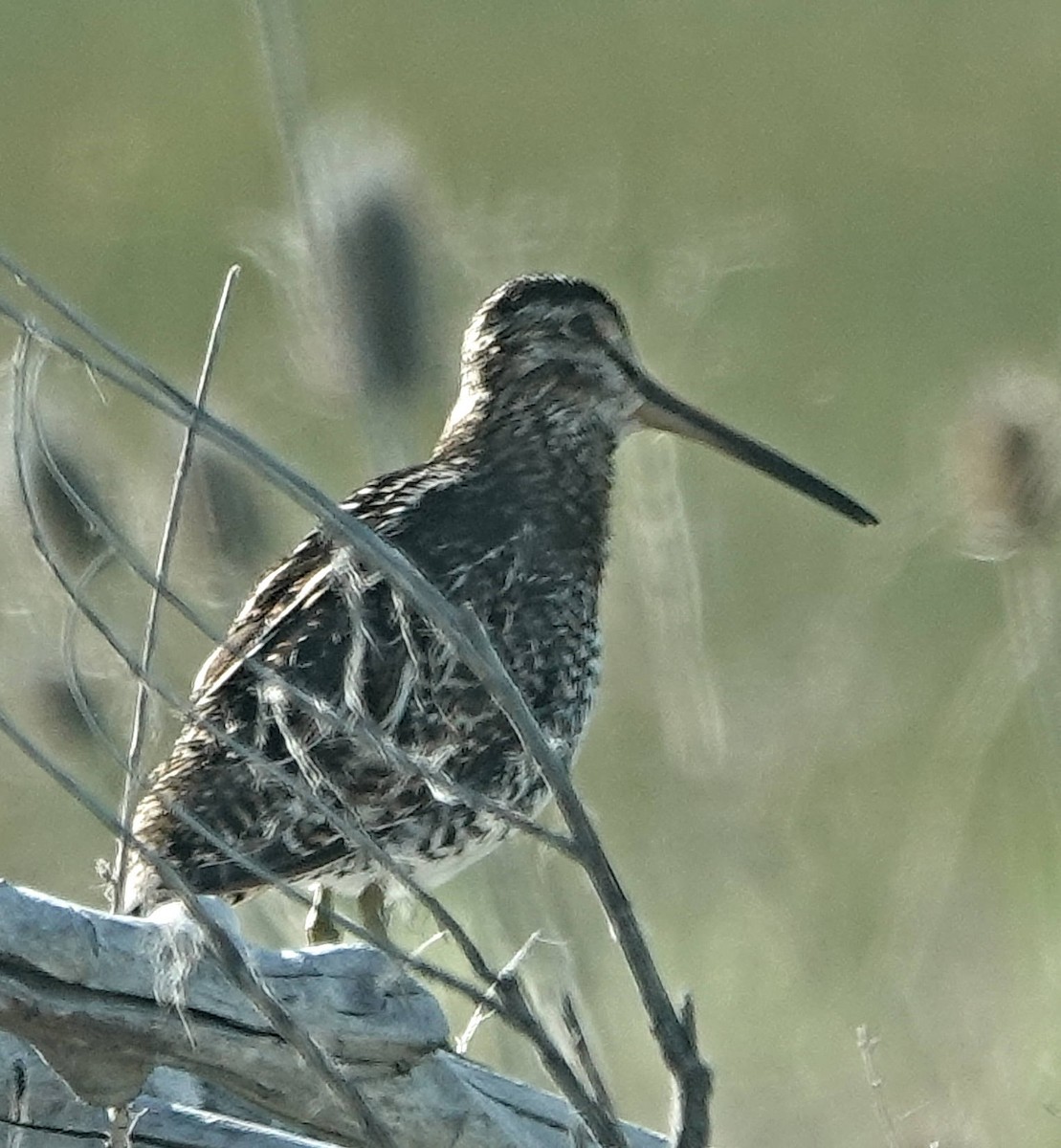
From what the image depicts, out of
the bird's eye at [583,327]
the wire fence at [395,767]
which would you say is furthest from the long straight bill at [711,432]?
the wire fence at [395,767]

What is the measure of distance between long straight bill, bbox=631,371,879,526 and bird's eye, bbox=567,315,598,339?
0.11m

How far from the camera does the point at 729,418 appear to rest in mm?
10086

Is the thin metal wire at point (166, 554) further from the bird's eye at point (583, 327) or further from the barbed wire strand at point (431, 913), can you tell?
the bird's eye at point (583, 327)

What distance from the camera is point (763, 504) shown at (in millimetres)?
9734

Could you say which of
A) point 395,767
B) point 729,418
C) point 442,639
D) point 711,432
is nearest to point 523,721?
point 395,767

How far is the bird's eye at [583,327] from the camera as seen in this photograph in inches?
219

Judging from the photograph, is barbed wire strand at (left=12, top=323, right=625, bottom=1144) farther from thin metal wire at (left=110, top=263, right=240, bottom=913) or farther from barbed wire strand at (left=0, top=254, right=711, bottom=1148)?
thin metal wire at (left=110, top=263, right=240, bottom=913)

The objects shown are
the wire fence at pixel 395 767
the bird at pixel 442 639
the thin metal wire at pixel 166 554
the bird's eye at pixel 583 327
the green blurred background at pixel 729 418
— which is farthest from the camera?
the bird's eye at pixel 583 327

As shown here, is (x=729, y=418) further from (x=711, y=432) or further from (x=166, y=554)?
(x=166, y=554)

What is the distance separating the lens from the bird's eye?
5574 mm

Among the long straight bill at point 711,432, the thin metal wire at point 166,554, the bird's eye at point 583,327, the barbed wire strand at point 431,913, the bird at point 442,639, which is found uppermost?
the bird's eye at point 583,327

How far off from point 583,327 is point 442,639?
184 centimetres

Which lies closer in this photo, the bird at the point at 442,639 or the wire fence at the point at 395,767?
the wire fence at the point at 395,767

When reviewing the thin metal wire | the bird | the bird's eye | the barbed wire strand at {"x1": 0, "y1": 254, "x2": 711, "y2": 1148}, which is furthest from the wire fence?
the bird's eye
